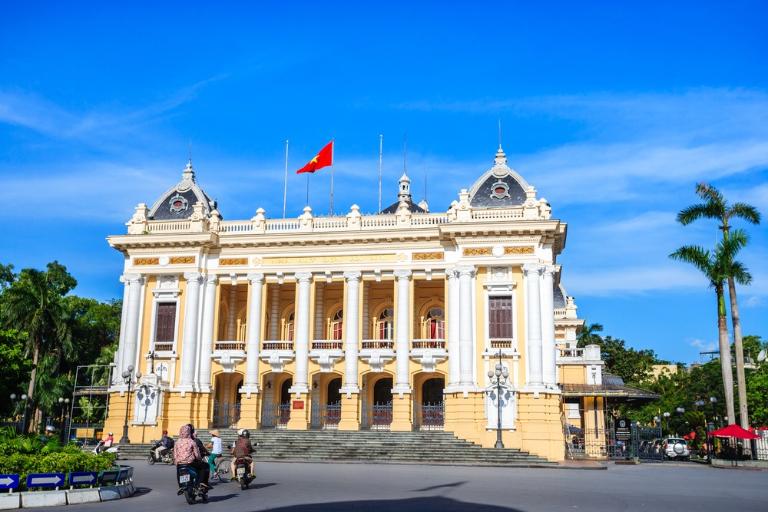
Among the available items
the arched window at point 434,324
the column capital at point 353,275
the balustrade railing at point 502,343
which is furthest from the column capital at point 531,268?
the column capital at point 353,275

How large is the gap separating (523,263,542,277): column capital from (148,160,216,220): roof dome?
58.8 ft

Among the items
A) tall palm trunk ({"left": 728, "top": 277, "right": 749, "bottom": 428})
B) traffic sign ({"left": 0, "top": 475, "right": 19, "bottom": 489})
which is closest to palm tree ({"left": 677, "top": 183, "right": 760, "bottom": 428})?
tall palm trunk ({"left": 728, "top": 277, "right": 749, "bottom": 428})

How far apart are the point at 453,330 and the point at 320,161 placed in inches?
481

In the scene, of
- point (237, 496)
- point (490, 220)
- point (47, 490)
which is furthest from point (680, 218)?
point (47, 490)

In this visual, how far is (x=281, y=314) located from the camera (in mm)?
43000

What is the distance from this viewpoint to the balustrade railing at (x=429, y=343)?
37.3m

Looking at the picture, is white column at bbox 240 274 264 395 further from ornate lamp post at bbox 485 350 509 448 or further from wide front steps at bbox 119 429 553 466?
ornate lamp post at bbox 485 350 509 448

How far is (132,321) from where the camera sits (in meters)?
39.2

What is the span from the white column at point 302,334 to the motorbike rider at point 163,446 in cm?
1008

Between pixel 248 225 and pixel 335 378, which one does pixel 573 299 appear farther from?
pixel 248 225

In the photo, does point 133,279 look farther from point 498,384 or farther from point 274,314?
point 498,384

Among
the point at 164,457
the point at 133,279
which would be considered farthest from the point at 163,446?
the point at 133,279

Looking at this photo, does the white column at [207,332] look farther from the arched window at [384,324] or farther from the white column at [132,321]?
the arched window at [384,324]

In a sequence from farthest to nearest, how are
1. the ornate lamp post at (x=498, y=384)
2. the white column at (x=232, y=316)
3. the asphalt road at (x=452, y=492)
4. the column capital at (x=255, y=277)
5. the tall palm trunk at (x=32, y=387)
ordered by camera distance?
the tall palm trunk at (x=32, y=387) → the white column at (x=232, y=316) → the column capital at (x=255, y=277) → the ornate lamp post at (x=498, y=384) → the asphalt road at (x=452, y=492)
